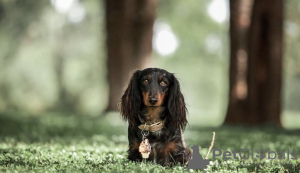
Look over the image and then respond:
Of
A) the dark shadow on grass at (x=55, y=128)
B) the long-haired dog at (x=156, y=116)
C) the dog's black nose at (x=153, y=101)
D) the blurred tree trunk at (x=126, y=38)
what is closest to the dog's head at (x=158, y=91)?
the long-haired dog at (x=156, y=116)

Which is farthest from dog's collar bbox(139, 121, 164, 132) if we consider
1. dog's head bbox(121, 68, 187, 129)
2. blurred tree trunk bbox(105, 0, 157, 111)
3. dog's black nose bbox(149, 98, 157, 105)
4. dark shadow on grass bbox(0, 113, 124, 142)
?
blurred tree trunk bbox(105, 0, 157, 111)

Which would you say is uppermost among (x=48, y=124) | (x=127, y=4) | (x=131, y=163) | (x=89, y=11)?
(x=89, y=11)

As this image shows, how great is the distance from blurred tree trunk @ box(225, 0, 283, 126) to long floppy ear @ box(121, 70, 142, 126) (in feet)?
34.8

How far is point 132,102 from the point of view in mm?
6934

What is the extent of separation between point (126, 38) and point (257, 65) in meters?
7.24

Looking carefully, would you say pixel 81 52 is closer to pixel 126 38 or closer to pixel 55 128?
pixel 126 38

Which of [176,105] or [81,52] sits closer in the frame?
[176,105]

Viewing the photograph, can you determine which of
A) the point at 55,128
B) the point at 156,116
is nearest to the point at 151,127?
the point at 156,116

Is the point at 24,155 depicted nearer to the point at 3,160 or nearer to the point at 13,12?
the point at 3,160

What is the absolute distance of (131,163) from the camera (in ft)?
21.1

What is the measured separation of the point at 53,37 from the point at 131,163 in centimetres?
2885

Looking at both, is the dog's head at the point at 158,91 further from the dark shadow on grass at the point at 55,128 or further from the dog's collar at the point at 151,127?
the dark shadow on grass at the point at 55,128

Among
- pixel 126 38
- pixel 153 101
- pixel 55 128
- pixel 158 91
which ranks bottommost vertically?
pixel 153 101

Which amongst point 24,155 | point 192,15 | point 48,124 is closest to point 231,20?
point 48,124
